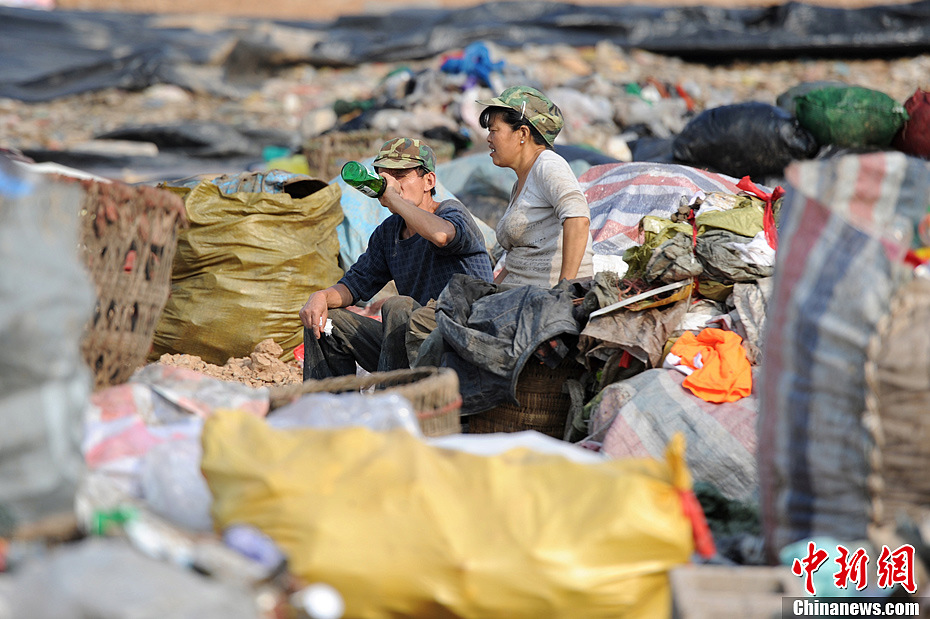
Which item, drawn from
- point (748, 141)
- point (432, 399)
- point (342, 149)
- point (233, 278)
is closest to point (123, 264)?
point (432, 399)

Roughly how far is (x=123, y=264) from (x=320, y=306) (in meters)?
1.34

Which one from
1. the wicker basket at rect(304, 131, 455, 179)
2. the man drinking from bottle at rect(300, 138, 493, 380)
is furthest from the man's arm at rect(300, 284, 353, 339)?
the wicker basket at rect(304, 131, 455, 179)

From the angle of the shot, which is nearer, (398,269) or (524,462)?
(524,462)

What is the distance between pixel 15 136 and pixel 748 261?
22.1ft

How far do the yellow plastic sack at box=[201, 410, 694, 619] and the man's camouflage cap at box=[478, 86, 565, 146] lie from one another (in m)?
2.00

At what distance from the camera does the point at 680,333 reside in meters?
2.86

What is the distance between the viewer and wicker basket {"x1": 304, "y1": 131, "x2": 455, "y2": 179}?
5516mm

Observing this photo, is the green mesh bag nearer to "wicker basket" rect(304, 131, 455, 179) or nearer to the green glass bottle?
"wicker basket" rect(304, 131, 455, 179)

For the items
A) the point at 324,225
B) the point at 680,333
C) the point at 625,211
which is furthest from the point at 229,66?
the point at 680,333

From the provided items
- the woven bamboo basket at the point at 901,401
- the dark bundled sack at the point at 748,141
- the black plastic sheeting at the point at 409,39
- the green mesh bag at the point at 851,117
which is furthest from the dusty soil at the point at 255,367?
the black plastic sheeting at the point at 409,39

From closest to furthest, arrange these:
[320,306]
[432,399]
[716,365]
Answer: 1. [432,399]
2. [716,365]
3. [320,306]

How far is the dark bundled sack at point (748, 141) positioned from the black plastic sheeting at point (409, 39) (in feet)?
13.0

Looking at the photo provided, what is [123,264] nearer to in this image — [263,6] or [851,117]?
[851,117]

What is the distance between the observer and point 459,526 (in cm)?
148
